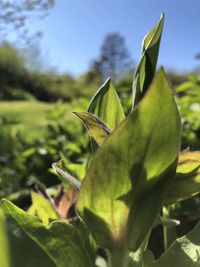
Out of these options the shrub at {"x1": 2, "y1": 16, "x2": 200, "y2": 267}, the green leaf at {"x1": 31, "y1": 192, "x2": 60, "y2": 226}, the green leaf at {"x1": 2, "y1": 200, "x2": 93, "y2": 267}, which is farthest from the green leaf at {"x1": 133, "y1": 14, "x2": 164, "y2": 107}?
the green leaf at {"x1": 31, "y1": 192, "x2": 60, "y2": 226}

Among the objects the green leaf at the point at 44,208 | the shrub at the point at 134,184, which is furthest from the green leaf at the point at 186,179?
the green leaf at the point at 44,208

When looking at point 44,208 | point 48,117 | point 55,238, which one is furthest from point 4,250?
point 48,117

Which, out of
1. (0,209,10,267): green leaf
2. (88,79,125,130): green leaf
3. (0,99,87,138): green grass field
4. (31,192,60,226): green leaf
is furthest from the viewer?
(0,99,87,138): green grass field

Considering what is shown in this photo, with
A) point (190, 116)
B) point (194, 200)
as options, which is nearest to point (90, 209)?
point (194, 200)

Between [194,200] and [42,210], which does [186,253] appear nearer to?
[42,210]

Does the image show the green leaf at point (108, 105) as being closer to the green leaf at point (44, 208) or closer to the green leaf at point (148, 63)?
the green leaf at point (148, 63)

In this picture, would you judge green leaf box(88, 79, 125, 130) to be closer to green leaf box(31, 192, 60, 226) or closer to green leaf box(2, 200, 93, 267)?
green leaf box(2, 200, 93, 267)
